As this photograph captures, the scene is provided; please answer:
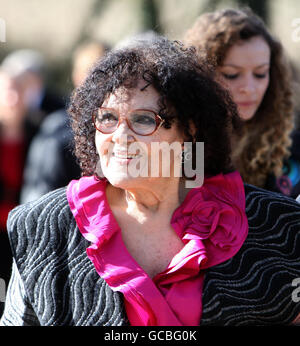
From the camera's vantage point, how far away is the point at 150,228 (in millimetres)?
2445

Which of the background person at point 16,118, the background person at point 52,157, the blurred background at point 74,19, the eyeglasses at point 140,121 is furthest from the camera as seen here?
the blurred background at point 74,19

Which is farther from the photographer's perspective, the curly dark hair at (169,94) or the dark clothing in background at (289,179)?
the dark clothing in background at (289,179)

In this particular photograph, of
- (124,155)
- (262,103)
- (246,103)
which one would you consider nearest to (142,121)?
(124,155)

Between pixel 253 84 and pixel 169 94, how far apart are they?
1154 mm

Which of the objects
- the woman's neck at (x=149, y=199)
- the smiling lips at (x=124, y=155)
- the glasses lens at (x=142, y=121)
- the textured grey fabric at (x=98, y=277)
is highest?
the glasses lens at (x=142, y=121)

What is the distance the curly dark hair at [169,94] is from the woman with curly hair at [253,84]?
28.0 inches

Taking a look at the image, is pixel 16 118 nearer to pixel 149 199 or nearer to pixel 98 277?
pixel 149 199

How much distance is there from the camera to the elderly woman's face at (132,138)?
2330 mm

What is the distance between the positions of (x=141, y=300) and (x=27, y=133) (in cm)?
277

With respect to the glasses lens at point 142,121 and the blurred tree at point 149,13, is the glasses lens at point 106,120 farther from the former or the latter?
the blurred tree at point 149,13

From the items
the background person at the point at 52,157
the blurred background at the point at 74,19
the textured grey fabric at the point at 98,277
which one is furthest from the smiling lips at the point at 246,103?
the blurred background at the point at 74,19

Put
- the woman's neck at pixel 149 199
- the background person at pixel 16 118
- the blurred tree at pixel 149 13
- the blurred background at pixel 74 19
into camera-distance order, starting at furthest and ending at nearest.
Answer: the blurred tree at pixel 149 13 → the blurred background at pixel 74 19 → the background person at pixel 16 118 → the woman's neck at pixel 149 199

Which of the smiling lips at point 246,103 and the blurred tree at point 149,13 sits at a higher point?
the blurred tree at point 149,13

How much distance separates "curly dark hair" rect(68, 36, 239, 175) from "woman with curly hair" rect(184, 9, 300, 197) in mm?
711
